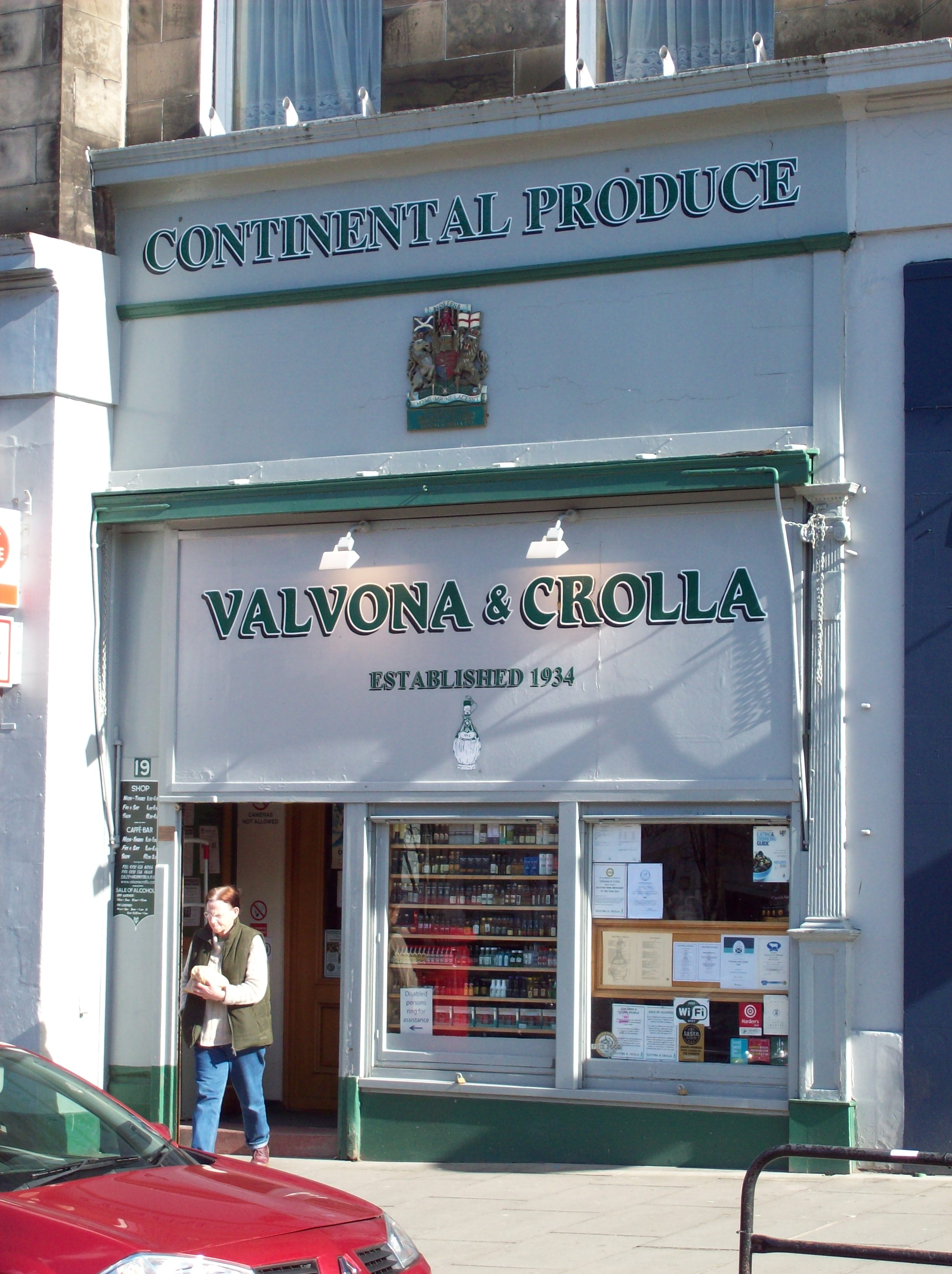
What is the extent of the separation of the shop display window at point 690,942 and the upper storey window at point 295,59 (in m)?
5.72

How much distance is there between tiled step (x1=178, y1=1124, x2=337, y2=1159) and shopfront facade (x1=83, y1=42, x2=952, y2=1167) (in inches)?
13.8

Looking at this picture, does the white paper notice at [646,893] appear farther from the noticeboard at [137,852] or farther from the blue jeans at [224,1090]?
the noticeboard at [137,852]

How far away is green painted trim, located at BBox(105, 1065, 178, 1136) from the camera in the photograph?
11312 millimetres

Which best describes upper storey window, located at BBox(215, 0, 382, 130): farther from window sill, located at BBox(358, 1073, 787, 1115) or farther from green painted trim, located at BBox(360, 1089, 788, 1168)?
green painted trim, located at BBox(360, 1089, 788, 1168)

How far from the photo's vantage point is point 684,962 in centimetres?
1025

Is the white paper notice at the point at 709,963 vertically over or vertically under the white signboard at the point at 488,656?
under

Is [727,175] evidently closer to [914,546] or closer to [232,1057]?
[914,546]

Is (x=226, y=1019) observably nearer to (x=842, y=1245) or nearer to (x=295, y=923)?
(x=295, y=923)

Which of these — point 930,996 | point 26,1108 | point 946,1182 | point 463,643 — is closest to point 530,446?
point 463,643

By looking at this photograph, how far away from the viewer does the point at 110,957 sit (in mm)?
11578

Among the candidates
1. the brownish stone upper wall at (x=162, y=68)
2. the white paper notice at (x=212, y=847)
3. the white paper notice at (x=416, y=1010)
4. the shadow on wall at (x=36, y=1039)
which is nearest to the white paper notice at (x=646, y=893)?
the white paper notice at (x=416, y=1010)

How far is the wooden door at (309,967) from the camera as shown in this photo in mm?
12930

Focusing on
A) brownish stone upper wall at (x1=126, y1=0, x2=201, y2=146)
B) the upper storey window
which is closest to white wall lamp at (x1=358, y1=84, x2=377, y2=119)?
the upper storey window

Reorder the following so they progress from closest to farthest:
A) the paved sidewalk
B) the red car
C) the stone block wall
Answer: the red car
the paved sidewalk
the stone block wall
